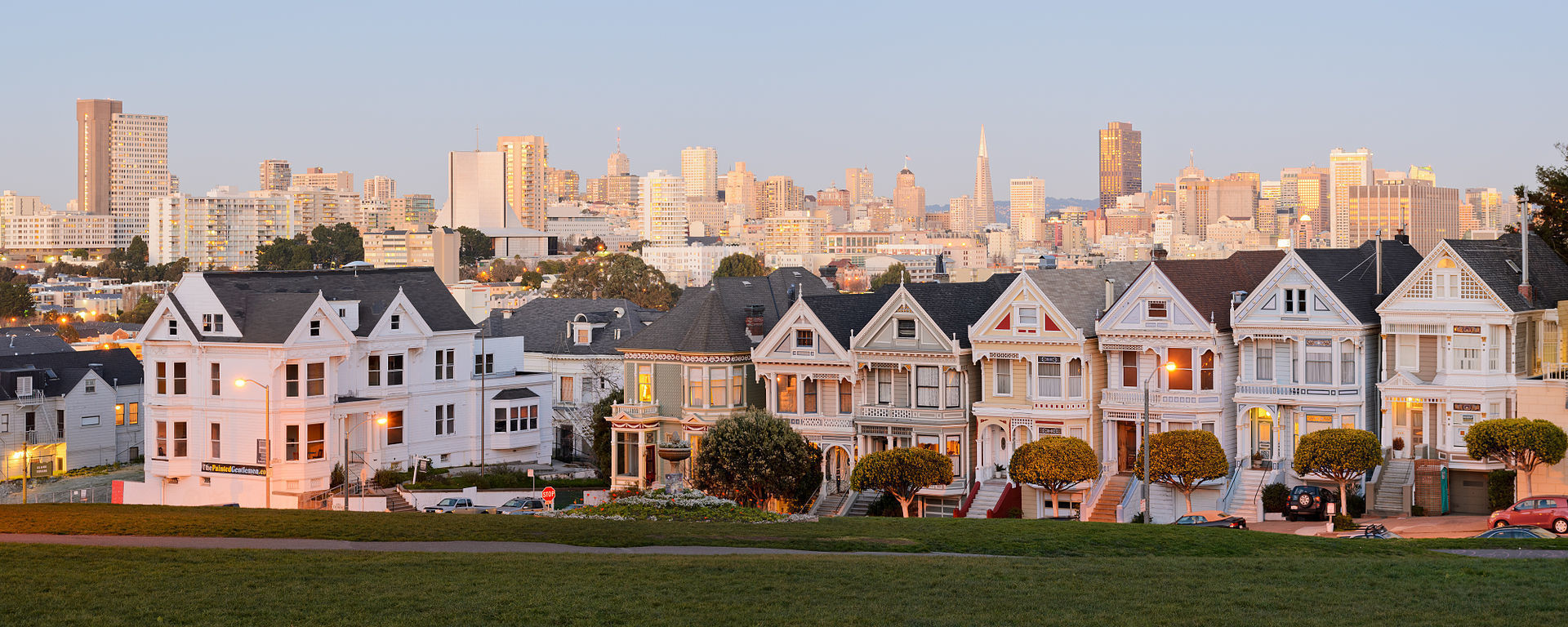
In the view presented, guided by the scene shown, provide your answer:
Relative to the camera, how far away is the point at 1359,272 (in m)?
57.2

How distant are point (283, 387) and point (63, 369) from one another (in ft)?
111

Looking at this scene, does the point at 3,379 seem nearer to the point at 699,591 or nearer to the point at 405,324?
the point at 405,324

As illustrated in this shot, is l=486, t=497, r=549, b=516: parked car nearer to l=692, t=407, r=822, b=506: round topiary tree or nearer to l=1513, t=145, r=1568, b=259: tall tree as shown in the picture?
l=692, t=407, r=822, b=506: round topiary tree

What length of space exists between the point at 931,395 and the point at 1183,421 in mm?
9087

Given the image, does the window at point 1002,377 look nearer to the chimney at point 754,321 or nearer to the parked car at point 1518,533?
the chimney at point 754,321

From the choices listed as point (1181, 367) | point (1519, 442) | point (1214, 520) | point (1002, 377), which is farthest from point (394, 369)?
point (1519, 442)

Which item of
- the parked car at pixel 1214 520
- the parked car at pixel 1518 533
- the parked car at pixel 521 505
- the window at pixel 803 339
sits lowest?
the parked car at pixel 521 505

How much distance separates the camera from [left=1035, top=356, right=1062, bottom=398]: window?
5881 centimetres

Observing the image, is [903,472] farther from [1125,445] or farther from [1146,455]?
[1146,455]

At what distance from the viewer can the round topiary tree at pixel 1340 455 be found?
2019 inches

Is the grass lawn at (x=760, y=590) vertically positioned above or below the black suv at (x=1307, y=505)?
above

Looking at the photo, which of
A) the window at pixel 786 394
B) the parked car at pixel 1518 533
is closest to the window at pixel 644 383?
the window at pixel 786 394

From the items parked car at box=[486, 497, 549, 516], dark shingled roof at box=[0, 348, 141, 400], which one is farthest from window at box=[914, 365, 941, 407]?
dark shingled roof at box=[0, 348, 141, 400]

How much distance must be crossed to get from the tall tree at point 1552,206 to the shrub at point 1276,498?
15837mm
